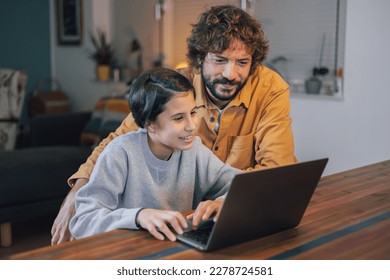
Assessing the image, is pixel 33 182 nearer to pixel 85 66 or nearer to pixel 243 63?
pixel 243 63

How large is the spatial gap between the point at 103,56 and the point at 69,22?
33.1 inches

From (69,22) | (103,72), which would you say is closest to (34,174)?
(103,72)

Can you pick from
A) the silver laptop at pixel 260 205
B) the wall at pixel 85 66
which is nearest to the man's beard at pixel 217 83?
the silver laptop at pixel 260 205

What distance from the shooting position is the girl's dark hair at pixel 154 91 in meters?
1.37

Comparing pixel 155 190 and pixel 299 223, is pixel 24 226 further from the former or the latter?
pixel 299 223

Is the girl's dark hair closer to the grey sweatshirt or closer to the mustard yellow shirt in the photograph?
the grey sweatshirt

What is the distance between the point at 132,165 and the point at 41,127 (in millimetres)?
3025

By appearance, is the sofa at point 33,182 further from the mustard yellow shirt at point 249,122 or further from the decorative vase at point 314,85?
the decorative vase at point 314,85

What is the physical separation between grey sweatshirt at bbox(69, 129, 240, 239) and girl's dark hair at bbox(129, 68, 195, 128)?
8cm

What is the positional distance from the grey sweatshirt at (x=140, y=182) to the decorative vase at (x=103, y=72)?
12.6ft

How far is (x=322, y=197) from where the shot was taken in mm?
1439

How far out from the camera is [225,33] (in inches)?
66.5

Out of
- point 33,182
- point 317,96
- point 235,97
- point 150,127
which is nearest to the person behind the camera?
point 150,127

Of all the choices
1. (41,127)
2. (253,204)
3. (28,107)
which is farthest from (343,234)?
(28,107)
